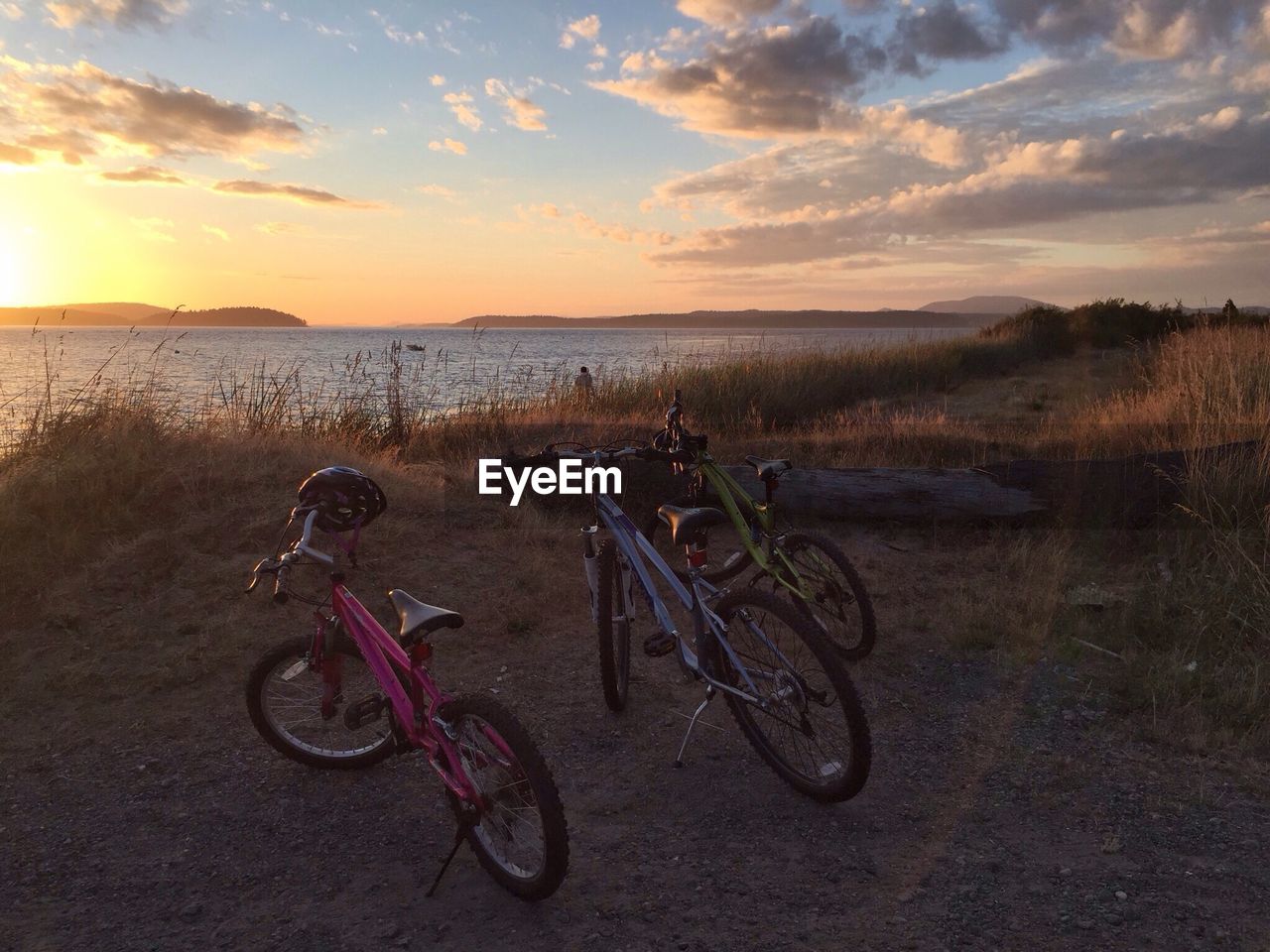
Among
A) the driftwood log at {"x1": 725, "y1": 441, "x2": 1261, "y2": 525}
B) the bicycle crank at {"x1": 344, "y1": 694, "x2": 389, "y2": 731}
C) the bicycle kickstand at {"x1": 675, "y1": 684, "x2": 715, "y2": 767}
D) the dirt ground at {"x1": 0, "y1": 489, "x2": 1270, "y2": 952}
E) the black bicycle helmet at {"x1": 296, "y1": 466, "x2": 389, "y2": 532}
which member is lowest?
the dirt ground at {"x1": 0, "y1": 489, "x2": 1270, "y2": 952}

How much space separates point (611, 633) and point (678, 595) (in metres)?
0.77

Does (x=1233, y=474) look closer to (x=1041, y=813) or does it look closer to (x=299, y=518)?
(x=1041, y=813)

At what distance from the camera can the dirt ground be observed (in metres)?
3.06

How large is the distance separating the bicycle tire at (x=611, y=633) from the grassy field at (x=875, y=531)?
1337 mm

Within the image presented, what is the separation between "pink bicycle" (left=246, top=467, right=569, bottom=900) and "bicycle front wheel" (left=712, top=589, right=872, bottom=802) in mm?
1143

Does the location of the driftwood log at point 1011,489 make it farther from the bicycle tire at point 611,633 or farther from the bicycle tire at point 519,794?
the bicycle tire at point 519,794

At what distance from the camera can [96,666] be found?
5.15m

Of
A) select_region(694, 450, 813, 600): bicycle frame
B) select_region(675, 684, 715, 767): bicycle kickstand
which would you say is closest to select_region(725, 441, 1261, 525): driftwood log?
select_region(694, 450, 813, 600): bicycle frame

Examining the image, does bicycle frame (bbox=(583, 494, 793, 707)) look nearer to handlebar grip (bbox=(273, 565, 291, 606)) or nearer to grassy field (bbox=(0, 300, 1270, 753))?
handlebar grip (bbox=(273, 565, 291, 606))

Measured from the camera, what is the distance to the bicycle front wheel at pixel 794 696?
3.50 metres

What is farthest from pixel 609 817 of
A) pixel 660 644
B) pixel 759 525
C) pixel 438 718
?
pixel 759 525

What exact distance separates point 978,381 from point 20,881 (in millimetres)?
23001

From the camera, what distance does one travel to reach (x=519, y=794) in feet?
10.2

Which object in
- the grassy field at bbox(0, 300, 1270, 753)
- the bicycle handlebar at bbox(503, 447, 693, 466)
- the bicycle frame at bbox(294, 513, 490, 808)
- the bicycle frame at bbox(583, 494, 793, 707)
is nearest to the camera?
the bicycle frame at bbox(294, 513, 490, 808)
